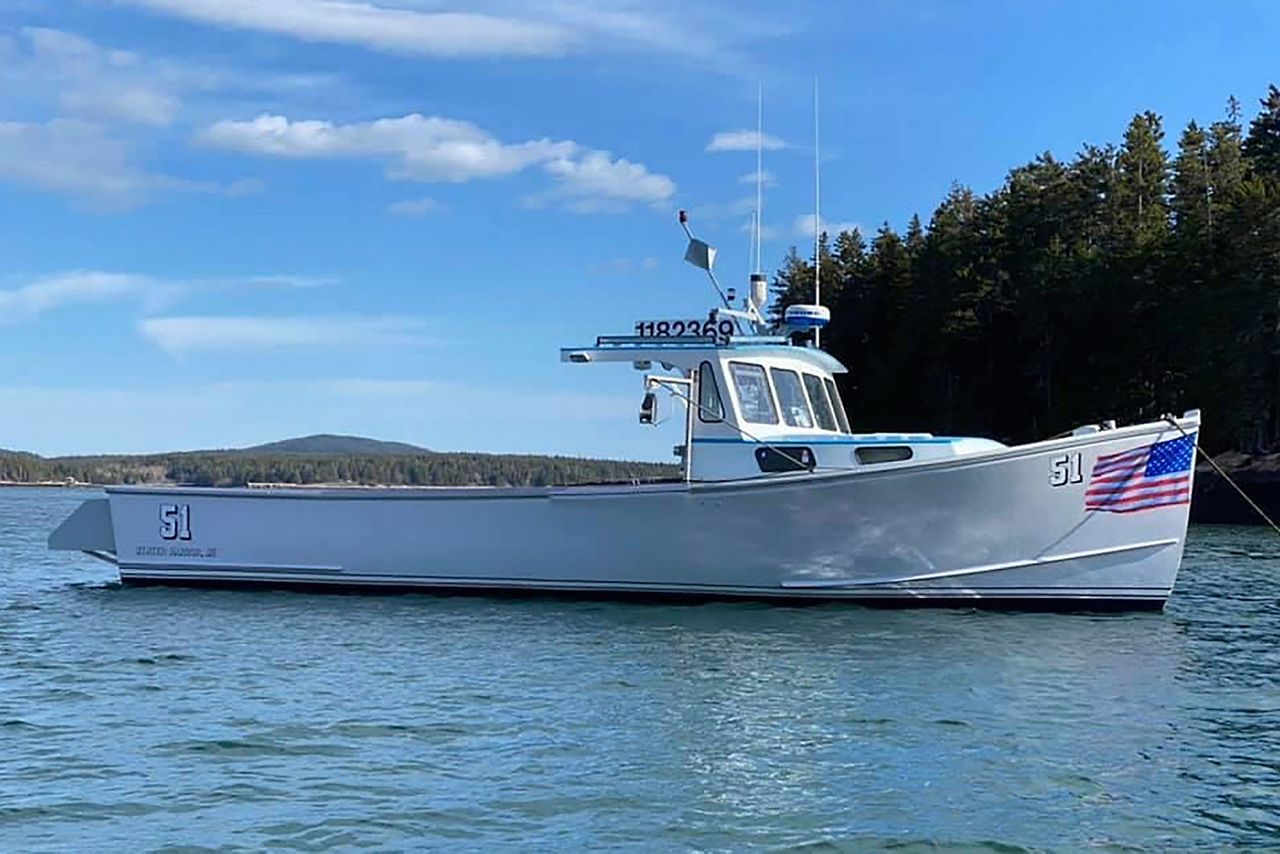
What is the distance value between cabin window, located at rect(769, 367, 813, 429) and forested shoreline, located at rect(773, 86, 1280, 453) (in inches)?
1303

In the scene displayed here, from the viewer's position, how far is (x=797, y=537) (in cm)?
1556

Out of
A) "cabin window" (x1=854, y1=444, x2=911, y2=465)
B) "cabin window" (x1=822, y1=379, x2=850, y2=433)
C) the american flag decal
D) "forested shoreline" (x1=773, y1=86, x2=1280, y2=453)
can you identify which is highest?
"forested shoreline" (x1=773, y1=86, x2=1280, y2=453)

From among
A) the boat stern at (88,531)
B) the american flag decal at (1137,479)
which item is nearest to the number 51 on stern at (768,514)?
the american flag decal at (1137,479)

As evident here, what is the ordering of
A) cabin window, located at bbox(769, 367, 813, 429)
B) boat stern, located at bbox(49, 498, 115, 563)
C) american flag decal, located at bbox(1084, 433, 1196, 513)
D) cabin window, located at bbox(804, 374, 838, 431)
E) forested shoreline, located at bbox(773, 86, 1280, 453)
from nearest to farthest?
american flag decal, located at bbox(1084, 433, 1196, 513) → cabin window, located at bbox(769, 367, 813, 429) → cabin window, located at bbox(804, 374, 838, 431) → boat stern, located at bbox(49, 498, 115, 563) → forested shoreline, located at bbox(773, 86, 1280, 453)

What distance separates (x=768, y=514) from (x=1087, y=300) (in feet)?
131

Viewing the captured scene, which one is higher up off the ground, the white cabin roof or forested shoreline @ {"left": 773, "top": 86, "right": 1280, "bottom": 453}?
forested shoreline @ {"left": 773, "top": 86, "right": 1280, "bottom": 453}

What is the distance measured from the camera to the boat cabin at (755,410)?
15.8 metres

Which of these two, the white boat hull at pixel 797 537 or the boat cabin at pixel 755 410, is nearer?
the white boat hull at pixel 797 537

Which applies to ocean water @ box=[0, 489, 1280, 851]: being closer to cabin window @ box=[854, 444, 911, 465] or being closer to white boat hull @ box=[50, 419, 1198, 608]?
white boat hull @ box=[50, 419, 1198, 608]

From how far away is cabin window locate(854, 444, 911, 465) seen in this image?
15.7m

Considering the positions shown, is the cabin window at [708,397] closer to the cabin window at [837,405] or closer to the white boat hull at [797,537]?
the white boat hull at [797,537]

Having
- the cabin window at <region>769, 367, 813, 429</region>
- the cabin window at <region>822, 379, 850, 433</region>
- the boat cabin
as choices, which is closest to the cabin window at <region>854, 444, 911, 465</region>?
the boat cabin

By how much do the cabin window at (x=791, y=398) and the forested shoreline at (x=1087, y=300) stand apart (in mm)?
33089

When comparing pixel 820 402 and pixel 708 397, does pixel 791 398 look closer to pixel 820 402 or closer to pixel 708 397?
pixel 820 402
